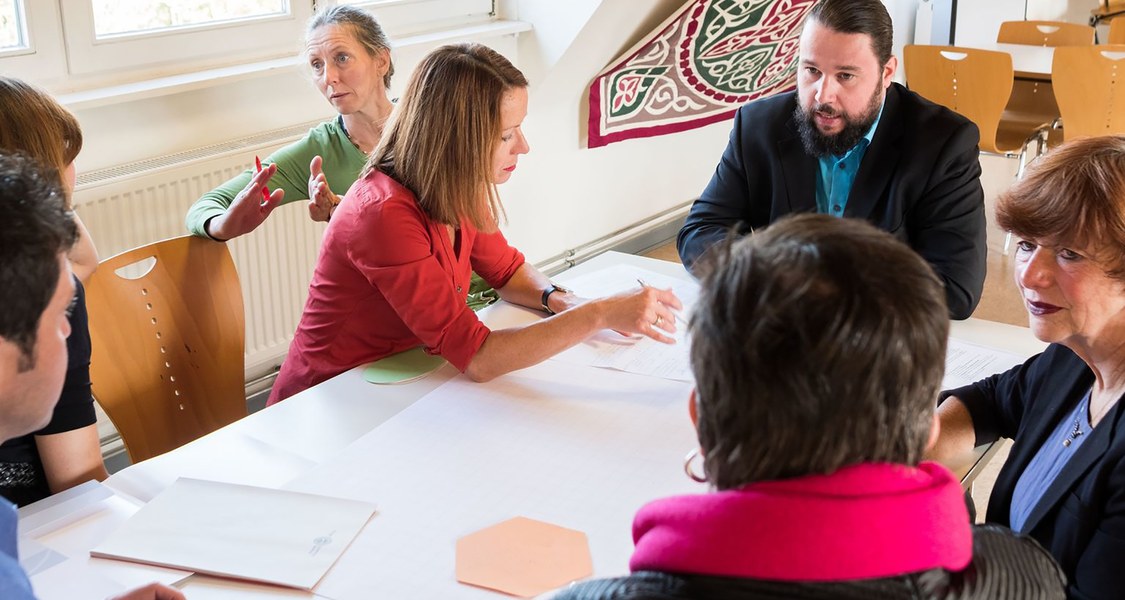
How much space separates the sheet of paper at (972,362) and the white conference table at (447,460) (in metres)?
0.48

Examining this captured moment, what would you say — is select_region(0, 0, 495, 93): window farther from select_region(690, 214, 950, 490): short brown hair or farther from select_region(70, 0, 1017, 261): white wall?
select_region(690, 214, 950, 490): short brown hair

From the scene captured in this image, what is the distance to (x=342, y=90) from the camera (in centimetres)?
277

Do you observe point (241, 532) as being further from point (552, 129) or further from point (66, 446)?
point (552, 129)

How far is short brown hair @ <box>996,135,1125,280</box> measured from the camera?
1.38 meters

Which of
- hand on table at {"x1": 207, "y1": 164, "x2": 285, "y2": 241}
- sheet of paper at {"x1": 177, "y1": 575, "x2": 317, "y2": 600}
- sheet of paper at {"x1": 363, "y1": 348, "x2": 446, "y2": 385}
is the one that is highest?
hand on table at {"x1": 207, "y1": 164, "x2": 285, "y2": 241}

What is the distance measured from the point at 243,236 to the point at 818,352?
2503mm

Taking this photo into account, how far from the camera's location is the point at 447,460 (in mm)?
1644

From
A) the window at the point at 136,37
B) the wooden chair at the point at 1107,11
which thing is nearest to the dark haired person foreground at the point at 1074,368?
the window at the point at 136,37

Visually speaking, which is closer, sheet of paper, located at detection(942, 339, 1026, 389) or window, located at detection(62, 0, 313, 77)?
sheet of paper, located at detection(942, 339, 1026, 389)

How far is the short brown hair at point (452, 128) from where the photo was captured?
195 centimetres

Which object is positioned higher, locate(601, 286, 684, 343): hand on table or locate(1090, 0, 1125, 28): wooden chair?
locate(1090, 0, 1125, 28): wooden chair

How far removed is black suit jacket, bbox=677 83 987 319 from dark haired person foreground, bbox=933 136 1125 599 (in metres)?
0.64

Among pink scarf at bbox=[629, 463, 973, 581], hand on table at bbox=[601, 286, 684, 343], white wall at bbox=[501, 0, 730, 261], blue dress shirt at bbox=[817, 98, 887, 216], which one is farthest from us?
white wall at bbox=[501, 0, 730, 261]

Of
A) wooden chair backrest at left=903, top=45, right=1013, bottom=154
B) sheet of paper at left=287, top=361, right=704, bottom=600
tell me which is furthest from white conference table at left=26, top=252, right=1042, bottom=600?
wooden chair backrest at left=903, top=45, right=1013, bottom=154
